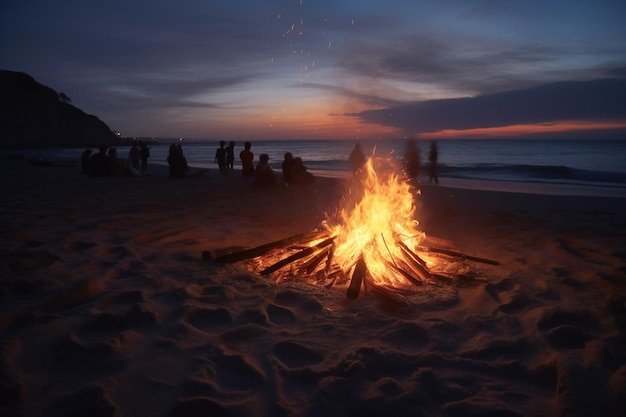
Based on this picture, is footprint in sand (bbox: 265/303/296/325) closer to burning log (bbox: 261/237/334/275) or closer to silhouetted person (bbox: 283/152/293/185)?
burning log (bbox: 261/237/334/275)

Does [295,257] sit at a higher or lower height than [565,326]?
higher

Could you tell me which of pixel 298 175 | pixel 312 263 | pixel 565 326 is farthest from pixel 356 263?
pixel 298 175

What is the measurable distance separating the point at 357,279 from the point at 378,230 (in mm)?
1197

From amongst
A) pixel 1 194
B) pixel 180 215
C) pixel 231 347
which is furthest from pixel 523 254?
pixel 1 194

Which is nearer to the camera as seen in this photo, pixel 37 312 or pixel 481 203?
pixel 37 312

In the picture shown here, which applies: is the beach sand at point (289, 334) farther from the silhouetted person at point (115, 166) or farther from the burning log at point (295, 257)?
the silhouetted person at point (115, 166)

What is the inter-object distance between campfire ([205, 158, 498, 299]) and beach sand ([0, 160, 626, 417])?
0.72 ft

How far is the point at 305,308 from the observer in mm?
4043

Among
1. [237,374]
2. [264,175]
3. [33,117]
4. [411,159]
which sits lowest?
[237,374]

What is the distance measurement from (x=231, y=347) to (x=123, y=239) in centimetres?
407

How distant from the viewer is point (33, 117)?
222 feet

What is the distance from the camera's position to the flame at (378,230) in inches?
197

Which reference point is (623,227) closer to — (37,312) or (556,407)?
(556,407)

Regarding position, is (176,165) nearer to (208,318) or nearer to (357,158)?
(357,158)
